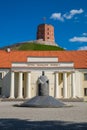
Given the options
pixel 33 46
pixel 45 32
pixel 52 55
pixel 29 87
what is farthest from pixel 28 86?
pixel 45 32

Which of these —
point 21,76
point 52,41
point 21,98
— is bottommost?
point 21,98

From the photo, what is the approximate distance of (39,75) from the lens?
201 ft

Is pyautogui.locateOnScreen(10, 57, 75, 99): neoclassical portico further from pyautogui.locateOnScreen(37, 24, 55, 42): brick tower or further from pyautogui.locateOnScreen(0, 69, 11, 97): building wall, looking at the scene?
pyautogui.locateOnScreen(37, 24, 55, 42): brick tower

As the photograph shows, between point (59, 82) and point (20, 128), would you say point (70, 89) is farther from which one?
point (20, 128)

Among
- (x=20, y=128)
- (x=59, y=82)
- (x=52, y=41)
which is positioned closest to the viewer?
(x=20, y=128)

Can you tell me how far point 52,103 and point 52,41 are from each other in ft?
369

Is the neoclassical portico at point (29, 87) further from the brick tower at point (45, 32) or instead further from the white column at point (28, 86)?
the brick tower at point (45, 32)

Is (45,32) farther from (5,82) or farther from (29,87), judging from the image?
(29,87)

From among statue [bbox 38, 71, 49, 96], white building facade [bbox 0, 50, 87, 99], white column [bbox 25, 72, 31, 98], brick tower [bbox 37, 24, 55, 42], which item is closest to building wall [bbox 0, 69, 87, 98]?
white building facade [bbox 0, 50, 87, 99]

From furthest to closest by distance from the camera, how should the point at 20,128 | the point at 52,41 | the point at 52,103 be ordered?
1. the point at 52,41
2. the point at 52,103
3. the point at 20,128

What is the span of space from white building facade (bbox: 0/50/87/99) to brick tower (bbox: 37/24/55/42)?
8325cm

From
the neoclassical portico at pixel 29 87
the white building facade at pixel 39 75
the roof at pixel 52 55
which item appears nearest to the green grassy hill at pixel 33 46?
the roof at pixel 52 55

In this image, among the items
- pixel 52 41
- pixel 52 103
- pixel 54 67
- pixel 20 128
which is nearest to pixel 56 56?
pixel 54 67

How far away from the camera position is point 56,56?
63.8 m
